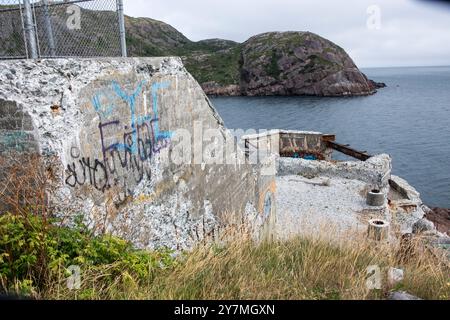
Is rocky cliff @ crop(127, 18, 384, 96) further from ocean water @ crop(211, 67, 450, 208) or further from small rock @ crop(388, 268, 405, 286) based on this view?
small rock @ crop(388, 268, 405, 286)

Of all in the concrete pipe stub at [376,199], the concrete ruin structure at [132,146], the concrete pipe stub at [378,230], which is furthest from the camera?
the concrete pipe stub at [376,199]

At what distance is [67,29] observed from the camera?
515cm

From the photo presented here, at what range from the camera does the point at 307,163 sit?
18.7 meters

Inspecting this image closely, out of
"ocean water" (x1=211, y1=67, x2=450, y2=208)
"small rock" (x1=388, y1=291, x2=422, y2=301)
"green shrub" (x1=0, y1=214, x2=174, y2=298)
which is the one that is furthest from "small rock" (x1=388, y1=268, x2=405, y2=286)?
"ocean water" (x1=211, y1=67, x2=450, y2=208)

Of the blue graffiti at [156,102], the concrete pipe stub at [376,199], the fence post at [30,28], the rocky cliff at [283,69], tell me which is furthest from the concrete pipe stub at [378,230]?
the rocky cliff at [283,69]

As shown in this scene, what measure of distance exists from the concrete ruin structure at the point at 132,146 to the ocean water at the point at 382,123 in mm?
27325

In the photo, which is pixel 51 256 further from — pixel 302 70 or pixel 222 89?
pixel 302 70

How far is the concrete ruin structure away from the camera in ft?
11.5

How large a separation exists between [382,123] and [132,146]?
63793mm

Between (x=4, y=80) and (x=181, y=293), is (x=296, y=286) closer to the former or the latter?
(x=181, y=293)

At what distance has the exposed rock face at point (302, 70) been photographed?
94.0 m

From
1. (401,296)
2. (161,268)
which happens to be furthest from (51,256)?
(401,296)

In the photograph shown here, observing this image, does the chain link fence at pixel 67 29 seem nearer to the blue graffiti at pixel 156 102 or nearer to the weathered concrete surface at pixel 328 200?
the blue graffiti at pixel 156 102
